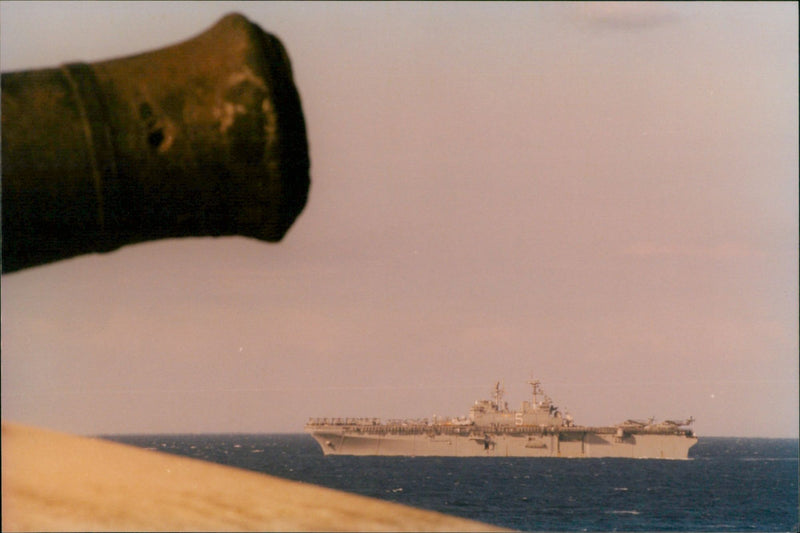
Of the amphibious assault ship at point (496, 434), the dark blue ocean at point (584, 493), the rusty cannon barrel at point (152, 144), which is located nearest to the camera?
the rusty cannon barrel at point (152, 144)

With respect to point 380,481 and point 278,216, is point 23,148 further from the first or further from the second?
point 380,481

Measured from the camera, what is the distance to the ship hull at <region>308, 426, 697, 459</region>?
271 feet

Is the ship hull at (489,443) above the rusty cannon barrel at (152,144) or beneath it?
beneath

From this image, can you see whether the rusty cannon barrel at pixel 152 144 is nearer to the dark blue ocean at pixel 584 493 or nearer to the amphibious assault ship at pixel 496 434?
the dark blue ocean at pixel 584 493

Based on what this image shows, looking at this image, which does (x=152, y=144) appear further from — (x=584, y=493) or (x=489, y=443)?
(x=489, y=443)

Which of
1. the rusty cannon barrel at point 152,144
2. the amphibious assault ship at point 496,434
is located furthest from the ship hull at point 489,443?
the rusty cannon barrel at point 152,144

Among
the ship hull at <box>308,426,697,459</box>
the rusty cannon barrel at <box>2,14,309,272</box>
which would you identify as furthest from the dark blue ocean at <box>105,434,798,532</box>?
the rusty cannon barrel at <box>2,14,309,272</box>

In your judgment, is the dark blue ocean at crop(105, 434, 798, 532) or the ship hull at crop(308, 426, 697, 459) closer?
the dark blue ocean at crop(105, 434, 798, 532)

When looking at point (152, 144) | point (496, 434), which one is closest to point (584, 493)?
point (496, 434)

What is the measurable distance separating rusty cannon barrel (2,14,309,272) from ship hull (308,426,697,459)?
264 feet

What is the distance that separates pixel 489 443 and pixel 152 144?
274 feet

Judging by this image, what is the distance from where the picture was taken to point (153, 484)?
2357 millimetres

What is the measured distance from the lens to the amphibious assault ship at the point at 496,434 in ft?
270

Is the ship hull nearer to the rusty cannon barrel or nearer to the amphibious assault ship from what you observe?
the amphibious assault ship
